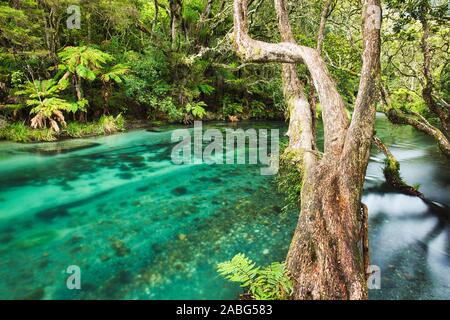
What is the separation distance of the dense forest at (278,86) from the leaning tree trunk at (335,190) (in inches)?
0.5

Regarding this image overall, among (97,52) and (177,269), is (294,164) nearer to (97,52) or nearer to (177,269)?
(177,269)

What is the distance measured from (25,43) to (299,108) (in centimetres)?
993

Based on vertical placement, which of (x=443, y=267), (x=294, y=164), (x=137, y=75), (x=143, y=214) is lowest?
(x=443, y=267)

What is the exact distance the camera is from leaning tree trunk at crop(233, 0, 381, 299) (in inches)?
110

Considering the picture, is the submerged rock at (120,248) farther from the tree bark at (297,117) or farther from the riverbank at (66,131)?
the riverbank at (66,131)

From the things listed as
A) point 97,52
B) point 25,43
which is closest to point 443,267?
point 97,52

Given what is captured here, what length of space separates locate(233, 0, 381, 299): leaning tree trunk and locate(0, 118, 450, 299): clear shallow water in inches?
51.0

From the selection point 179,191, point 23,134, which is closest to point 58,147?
point 23,134

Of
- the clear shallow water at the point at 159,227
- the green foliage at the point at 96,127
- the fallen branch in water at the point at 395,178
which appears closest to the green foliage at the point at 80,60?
the green foliage at the point at 96,127

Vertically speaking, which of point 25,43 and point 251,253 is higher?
point 25,43

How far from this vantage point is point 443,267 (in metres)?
4.54

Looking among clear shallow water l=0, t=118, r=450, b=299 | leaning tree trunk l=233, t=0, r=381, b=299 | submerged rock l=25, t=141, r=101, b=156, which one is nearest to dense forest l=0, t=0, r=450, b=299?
leaning tree trunk l=233, t=0, r=381, b=299

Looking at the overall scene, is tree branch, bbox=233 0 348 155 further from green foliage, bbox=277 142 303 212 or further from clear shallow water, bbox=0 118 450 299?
clear shallow water, bbox=0 118 450 299

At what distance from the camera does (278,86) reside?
53.5ft
